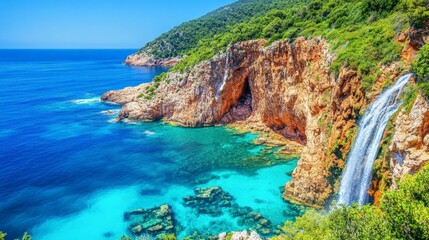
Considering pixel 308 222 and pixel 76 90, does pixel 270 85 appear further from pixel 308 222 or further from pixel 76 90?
pixel 76 90

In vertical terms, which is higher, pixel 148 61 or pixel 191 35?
pixel 191 35

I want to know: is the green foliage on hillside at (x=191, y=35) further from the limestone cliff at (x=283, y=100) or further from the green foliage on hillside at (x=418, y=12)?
the green foliage on hillside at (x=418, y=12)

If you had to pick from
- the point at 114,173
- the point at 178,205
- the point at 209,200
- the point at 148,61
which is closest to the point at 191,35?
the point at 148,61

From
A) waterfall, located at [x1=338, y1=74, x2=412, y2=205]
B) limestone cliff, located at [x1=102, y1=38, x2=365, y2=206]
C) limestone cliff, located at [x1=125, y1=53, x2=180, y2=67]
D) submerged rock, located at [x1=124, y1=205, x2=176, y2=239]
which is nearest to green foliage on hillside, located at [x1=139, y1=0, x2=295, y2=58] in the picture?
limestone cliff, located at [x1=125, y1=53, x2=180, y2=67]

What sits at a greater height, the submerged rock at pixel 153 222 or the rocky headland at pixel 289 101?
the rocky headland at pixel 289 101

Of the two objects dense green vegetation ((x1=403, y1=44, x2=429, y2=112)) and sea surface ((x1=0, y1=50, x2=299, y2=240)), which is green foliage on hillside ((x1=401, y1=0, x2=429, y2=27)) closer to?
dense green vegetation ((x1=403, y1=44, x2=429, y2=112))

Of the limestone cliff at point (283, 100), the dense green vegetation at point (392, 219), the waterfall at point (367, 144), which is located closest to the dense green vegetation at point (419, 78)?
the waterfall at point (367, 144)

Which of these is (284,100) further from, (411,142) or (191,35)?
(191,35)
